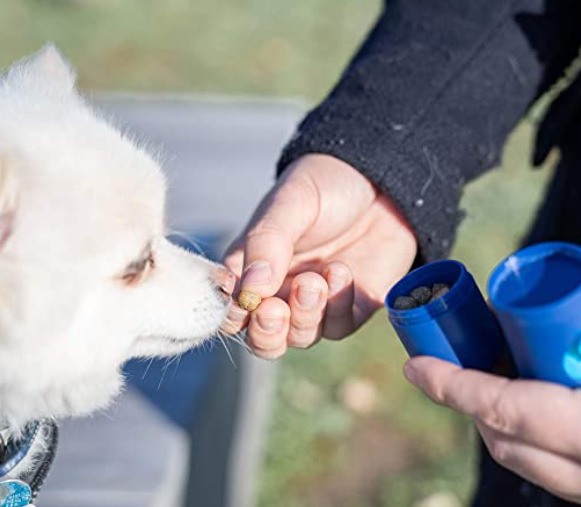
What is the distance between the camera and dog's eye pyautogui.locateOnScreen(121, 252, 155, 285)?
1.43 meters

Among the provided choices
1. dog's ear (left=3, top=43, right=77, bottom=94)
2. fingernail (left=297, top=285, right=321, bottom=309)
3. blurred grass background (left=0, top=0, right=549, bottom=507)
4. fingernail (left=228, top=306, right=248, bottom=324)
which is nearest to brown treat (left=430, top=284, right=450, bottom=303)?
fingernail (left=297, top=285, right=321, bottom=309)

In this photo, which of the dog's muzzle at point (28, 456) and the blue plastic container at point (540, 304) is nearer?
the blue plastic container at point (540, 304)

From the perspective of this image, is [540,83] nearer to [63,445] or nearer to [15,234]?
[15,234]

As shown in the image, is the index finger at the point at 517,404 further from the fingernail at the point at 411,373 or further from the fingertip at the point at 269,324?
the fingertip at the point at 269,324

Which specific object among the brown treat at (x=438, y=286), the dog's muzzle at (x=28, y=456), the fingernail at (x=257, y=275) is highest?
the brown treat at (x=438, y=286)

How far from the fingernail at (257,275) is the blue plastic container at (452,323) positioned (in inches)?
11.6

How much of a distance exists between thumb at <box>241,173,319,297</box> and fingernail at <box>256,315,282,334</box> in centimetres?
4

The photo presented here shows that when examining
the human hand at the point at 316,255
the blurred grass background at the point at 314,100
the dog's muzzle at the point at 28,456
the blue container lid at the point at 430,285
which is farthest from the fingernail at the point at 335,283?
the blurred grass background at the point at 314,100

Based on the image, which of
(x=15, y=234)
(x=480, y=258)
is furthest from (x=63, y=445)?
(x=480, y=258)

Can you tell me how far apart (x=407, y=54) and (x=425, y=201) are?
0.31 meters

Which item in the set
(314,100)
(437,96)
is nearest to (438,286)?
(437,96)

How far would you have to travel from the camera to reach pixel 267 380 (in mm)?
3240

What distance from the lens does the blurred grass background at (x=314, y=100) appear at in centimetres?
289

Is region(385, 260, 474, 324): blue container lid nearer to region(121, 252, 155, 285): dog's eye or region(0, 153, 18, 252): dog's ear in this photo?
region(121, 252, 155, 285): dog's eye
